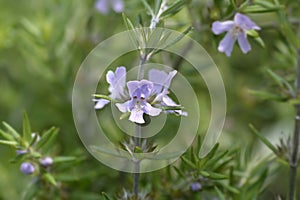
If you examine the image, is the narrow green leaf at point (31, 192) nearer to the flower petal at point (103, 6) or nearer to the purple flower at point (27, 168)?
the purple flower at point (27, 168)

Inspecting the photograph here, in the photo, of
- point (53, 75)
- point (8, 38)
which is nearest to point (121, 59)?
point (53, 75)

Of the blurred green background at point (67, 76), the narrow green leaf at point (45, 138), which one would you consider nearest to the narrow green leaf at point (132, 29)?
the narrow green leaf at point (45, 138)

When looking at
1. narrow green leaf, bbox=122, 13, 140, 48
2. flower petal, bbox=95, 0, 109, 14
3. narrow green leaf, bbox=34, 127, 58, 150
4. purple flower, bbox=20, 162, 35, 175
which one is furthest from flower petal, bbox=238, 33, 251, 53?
flower petal, bbox=95, 0, 109, 14

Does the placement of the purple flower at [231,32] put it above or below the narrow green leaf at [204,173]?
above

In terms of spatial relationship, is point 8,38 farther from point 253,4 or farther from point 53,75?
point 253,4

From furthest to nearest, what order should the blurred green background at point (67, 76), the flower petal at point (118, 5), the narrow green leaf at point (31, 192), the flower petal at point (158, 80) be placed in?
the blurred green background at point (67, 76)
the flower petal at point (118, 5)
the narrow green leaf at point (31, 192)
the flower petal at point (158, 80)

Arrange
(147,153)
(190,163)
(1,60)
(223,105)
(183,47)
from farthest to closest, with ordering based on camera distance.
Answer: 1. (1,60)
2. (183,47)
3. (223,105)
4. (190,163)
5. (147,153)

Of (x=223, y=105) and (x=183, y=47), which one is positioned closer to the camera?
(x=223, y=105)

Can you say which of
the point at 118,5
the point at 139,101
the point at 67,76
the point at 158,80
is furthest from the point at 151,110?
the point at 67,76
